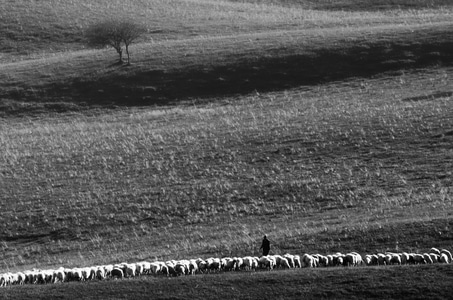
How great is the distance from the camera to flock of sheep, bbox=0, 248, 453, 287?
33250 millimetres

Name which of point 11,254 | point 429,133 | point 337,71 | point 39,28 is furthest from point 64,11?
point 11,254

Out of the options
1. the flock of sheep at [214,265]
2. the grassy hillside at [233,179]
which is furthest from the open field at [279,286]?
the grassy hillside at [233,179]

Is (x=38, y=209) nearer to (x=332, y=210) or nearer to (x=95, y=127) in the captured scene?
(x=332, y=210)

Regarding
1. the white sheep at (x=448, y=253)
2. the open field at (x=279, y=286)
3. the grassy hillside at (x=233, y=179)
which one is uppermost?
the grassy hillside at (x=233, y=179)

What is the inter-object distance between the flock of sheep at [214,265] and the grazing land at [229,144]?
47.4 inches

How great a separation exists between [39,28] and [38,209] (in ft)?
166

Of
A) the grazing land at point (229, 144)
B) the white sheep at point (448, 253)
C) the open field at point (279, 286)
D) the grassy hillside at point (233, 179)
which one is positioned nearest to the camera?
the open field at point (279, 286)

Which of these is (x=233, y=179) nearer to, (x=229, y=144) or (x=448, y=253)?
(x=229, y=144)

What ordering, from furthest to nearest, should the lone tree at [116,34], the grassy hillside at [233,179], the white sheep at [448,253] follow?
the lone tree at [116,34], the grassy hillside at [233,179], the white sheep at [448,253]

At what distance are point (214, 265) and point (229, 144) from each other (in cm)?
2473

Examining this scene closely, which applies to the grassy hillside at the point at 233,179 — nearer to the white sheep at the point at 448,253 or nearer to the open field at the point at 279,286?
the white sheep at the point at 448,253

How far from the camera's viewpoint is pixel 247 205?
4766 cm

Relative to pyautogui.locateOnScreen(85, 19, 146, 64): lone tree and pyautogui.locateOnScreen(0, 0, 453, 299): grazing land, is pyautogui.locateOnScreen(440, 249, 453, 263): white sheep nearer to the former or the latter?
pyautogui.locateOnScreen(0, 0, 453, 299): grazing land

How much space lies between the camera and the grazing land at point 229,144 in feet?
127
